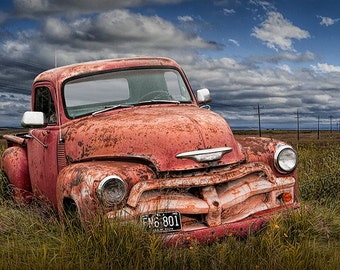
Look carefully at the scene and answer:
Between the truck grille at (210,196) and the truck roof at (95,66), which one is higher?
the truck roof at (95,66)

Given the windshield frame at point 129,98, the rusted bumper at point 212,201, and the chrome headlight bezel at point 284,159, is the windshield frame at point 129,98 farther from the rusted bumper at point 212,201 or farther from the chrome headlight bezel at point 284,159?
the rusted bumper at point 212,201

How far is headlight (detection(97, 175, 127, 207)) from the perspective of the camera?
13.7ft

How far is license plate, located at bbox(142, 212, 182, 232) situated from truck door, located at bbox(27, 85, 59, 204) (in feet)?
5.80

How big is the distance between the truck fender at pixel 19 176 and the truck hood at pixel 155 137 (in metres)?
1.54

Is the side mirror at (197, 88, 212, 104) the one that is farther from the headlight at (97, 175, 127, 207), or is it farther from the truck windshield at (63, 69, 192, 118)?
the headlight at (97, 175, 127, 207)

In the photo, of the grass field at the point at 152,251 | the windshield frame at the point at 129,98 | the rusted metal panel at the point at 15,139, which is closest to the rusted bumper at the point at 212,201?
the grass field at the point at 152,251

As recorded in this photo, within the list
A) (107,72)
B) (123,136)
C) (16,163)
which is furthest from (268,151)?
(16,163)

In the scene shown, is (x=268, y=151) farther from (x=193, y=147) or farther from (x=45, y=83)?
(x=45, y=83)

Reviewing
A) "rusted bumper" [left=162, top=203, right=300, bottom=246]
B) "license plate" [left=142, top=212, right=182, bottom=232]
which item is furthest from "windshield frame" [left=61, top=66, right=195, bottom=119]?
"rusted bumper" [left=162, top=203, right=300, bottom=246]

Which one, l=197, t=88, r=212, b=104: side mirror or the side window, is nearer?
the side window

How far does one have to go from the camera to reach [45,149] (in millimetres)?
5906

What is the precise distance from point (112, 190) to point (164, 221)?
1.60 feet

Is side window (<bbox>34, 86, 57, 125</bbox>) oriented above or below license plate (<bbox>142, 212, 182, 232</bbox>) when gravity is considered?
above

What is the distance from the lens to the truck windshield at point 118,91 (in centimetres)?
583
